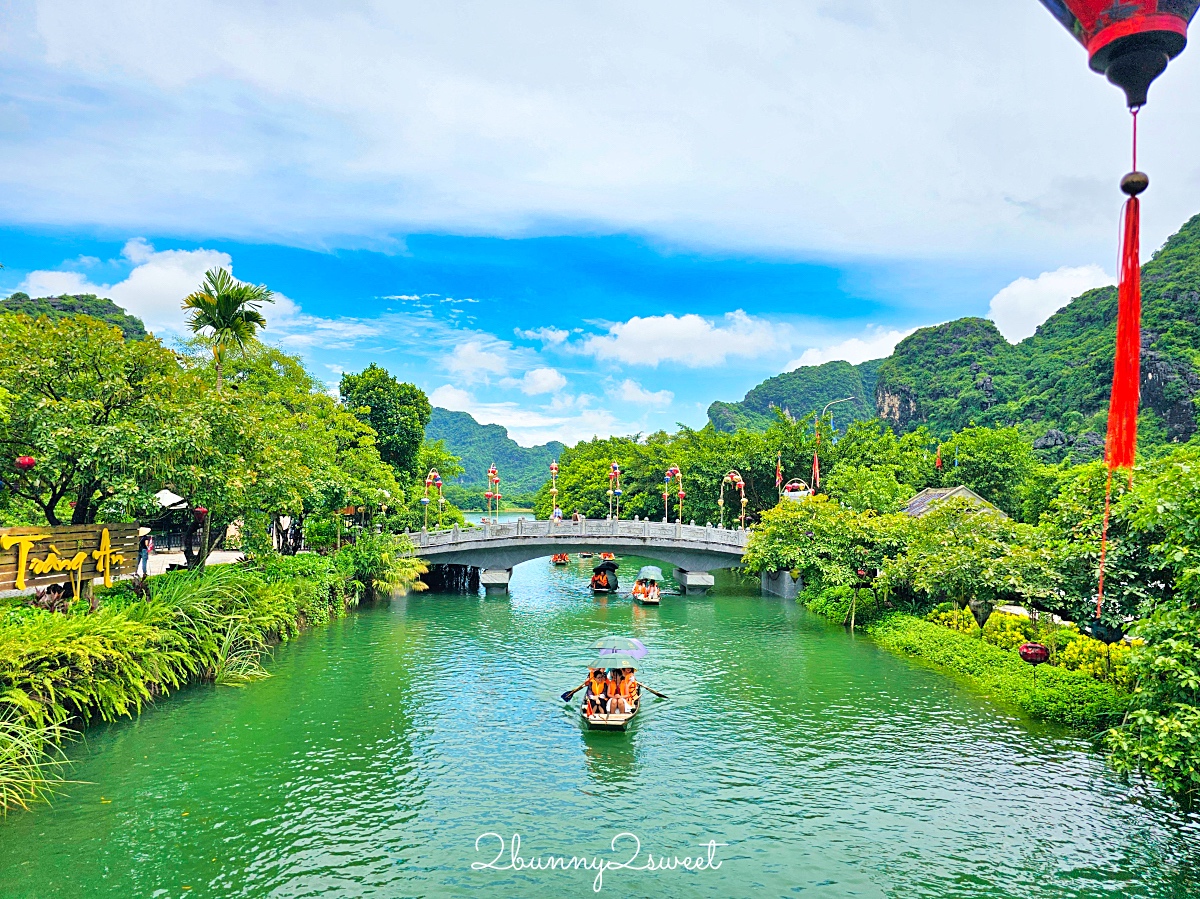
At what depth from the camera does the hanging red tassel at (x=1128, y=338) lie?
5.77 meters

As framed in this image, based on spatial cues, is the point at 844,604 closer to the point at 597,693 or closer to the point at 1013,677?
the point at 1013,677

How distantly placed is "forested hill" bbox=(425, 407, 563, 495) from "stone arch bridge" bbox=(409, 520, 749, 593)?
118745mm

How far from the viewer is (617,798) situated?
43.5 feet

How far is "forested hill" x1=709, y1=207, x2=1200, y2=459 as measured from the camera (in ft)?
189

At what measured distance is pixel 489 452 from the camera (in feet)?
569

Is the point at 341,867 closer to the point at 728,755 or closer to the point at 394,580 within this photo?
the point at 728,755

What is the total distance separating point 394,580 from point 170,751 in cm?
1958

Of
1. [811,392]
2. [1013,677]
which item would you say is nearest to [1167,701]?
[1013,677]

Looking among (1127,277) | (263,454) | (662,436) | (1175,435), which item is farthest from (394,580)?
(1175,435)

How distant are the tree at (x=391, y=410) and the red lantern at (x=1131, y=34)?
1595 inches

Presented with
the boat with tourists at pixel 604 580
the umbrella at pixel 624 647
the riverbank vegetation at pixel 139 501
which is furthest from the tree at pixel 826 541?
the riverbank vegetation at pixel 139 501

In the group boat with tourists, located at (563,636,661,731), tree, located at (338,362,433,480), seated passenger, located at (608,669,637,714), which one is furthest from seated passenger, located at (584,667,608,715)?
tree, located at (338,362,433,480)

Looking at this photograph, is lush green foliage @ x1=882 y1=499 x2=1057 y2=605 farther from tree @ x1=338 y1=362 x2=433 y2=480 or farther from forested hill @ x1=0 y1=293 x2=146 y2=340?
forested hill @ x1=0 y1=293 x2=146 y2=340

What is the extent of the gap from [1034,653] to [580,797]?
13.4 metres
